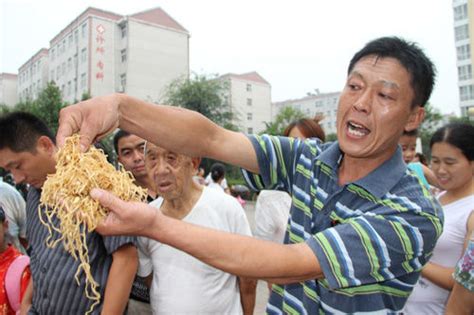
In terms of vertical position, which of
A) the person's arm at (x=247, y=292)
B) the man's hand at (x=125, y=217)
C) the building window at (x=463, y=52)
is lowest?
the person's arm at (x=247, y=292)

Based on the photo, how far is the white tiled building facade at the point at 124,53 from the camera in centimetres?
4818

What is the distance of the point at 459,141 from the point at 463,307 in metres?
1.58

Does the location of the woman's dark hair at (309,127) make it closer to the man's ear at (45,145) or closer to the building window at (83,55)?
the man's ear at (45,145)

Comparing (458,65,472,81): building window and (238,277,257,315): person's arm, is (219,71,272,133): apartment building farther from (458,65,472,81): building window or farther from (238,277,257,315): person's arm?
(238,277,257,315): person's arm

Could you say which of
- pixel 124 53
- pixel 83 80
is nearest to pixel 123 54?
pixel 124 53

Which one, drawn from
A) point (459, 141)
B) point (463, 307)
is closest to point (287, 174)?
point (463, 307)

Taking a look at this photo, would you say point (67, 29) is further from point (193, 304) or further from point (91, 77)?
point (193, 304)

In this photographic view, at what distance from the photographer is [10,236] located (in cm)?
453

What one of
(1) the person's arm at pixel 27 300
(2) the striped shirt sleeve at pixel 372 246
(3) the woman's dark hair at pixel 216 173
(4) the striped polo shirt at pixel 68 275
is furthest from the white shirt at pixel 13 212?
(3) the woman's dark hair at pixel 216 173

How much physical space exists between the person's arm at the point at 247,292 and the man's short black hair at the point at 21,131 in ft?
6.46

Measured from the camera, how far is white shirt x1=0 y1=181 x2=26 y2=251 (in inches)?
180

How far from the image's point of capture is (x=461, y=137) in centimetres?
350

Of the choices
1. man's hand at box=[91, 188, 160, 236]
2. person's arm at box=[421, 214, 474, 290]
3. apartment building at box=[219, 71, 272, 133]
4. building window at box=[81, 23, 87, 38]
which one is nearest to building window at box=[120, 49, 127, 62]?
building window at box=[81, 23, 87, 38]

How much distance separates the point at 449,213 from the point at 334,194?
1.92m
